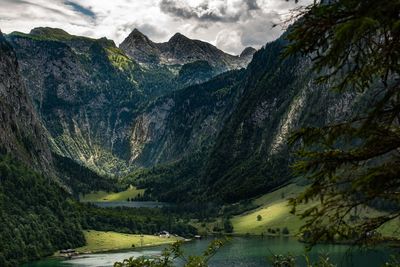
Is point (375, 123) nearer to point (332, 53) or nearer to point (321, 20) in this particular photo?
point (332, 53)

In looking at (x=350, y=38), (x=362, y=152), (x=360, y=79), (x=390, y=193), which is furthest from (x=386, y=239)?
(x=350, y=38)

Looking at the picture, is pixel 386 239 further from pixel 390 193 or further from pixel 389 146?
pixel 389 146

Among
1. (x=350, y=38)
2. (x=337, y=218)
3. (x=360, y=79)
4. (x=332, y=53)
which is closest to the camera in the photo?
(x=350, y=38)

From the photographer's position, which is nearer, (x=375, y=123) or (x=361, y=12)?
(x=361, y=12)

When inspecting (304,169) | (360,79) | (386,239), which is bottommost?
(386,239)

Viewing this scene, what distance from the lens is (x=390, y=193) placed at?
56.1 ft

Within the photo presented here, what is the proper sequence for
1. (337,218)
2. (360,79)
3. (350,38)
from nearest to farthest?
(350,38) → (337,218) → (360,79)

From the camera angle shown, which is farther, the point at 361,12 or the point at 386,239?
the point at 386,239

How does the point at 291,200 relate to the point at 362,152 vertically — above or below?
below

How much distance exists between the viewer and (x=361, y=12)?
15.4 meters

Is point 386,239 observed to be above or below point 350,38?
below

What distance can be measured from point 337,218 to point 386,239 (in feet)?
6.60

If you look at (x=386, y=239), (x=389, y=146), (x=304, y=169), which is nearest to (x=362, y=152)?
(x=389, y=146)

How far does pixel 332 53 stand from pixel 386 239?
252 inches
